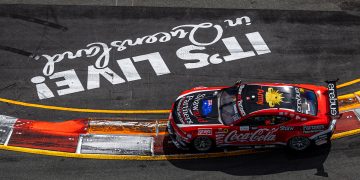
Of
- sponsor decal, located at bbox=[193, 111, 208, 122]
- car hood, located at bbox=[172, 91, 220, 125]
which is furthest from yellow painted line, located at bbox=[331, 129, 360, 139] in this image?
sponsor decal, located at bbox=[193, 111, 208, 122]

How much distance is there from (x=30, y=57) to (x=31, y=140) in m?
4.30

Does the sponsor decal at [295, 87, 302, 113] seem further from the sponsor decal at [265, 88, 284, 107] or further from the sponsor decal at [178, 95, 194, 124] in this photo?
the sponsor decal at [178, 95, 194, 124]

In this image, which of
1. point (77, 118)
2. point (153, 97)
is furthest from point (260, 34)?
point (77, 118)

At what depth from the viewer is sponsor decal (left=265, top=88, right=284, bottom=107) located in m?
14.4

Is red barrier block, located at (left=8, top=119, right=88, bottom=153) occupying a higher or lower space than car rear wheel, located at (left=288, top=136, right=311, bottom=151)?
higher

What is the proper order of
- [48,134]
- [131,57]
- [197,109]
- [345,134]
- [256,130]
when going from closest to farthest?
[256,130] → [197,109] → [345,134] → [48,134] → [131,57]

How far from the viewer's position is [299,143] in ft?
48.3

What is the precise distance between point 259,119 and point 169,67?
517cm

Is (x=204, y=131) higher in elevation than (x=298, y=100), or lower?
lower

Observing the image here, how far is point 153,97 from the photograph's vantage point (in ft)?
56.7

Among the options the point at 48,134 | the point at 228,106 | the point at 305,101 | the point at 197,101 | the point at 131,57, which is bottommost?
the point at 305,101

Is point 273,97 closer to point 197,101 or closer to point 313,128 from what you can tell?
point 313,128

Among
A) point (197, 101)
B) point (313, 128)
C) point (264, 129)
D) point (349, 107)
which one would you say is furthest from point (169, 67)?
point (349, 107)

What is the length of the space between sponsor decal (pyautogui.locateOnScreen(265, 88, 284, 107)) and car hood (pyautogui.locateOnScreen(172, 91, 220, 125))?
155 centimetres
